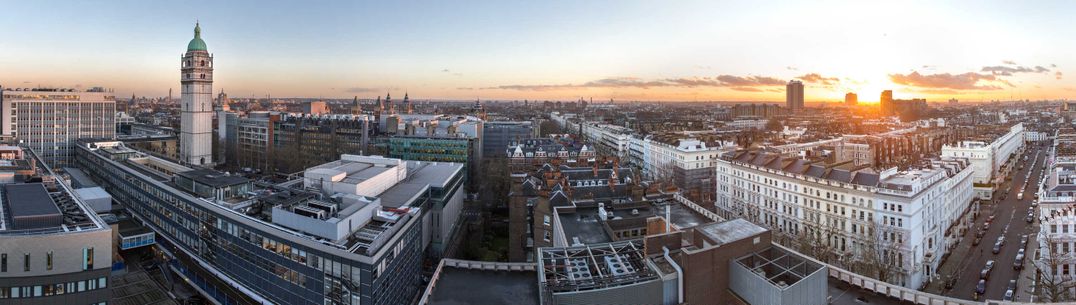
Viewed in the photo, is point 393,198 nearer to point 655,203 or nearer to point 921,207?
point 655,203

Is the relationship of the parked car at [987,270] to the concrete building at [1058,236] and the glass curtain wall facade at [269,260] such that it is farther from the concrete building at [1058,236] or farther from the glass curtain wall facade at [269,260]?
the glass curtain wall facade at [269,260]

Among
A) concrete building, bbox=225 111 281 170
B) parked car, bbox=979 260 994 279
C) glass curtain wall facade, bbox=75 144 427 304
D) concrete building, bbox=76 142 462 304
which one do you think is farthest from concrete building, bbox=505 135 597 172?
concrete building, bbox=225 111 281 170

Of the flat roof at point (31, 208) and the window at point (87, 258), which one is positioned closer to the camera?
the window at point (87, 258)

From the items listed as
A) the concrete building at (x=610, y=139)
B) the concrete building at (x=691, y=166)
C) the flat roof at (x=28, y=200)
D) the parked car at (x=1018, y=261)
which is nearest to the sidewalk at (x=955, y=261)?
the parked car at (x=1018, y=261)

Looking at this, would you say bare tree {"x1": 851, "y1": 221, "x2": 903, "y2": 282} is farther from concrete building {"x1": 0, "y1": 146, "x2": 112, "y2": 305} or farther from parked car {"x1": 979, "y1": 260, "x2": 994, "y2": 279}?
concrete building {"x1": 0, "y1": 146, "x2": 112, "y2": 305}

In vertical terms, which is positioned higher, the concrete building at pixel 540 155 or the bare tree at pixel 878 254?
the concrete building at pixel 540 155

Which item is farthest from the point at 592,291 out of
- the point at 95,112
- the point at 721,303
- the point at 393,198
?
the point at 95,112
